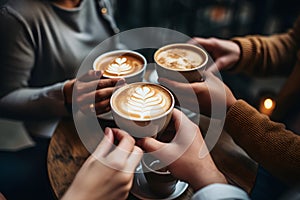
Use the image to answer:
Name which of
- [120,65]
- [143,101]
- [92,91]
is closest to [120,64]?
[120,65]

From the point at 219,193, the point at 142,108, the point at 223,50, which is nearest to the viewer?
the point at 219,193

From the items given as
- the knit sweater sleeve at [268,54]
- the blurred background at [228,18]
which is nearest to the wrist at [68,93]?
the knit sweater sleeve at [268,54]

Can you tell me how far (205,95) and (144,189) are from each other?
0.32m

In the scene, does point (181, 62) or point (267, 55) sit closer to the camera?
point (181, 62)

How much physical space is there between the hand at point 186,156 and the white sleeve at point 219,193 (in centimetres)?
4

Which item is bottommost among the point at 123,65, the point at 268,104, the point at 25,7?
the point at 268,104

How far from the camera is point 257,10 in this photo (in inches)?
86.2

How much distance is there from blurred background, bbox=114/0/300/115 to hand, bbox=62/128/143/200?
1.29m

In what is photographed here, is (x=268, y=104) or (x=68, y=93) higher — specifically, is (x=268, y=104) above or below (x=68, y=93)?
below

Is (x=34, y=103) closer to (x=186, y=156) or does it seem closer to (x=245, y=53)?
(x=186, y=156)

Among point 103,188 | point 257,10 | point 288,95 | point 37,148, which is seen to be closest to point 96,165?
point 103,188

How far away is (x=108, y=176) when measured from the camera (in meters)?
0.80

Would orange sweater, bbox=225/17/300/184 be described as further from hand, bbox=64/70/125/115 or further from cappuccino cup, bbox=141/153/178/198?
hand, bbox=64/70/125/115

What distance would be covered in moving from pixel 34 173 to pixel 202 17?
1649 millimetres
